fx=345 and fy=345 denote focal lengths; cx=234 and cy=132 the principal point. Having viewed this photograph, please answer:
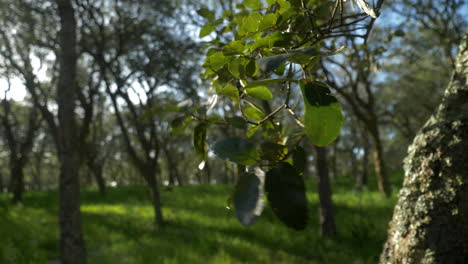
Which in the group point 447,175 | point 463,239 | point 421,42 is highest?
point 421,42

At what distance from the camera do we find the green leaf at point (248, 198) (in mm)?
380

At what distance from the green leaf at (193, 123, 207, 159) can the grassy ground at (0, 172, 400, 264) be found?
2.79 meters

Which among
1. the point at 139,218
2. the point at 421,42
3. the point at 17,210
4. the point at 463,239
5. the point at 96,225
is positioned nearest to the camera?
the point at 463,239

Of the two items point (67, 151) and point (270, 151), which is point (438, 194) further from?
point (67, 151)

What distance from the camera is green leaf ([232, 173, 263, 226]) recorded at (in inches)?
14.9

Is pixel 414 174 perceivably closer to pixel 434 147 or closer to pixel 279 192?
pixel 434 147

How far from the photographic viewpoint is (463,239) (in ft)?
3.90

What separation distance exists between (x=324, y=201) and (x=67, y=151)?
3.81 metres

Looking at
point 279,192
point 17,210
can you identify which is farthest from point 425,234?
point 17,210

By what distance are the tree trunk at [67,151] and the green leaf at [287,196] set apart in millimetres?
4274

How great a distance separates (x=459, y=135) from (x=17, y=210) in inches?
424

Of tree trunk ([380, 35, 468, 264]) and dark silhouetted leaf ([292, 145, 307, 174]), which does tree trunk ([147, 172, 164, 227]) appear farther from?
dark silhouetted leaf ([292, 145, 307, 174])

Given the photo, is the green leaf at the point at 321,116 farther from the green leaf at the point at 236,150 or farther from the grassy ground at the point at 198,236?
the grassy ground at the point at 198,236

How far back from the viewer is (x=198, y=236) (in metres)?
5.80
